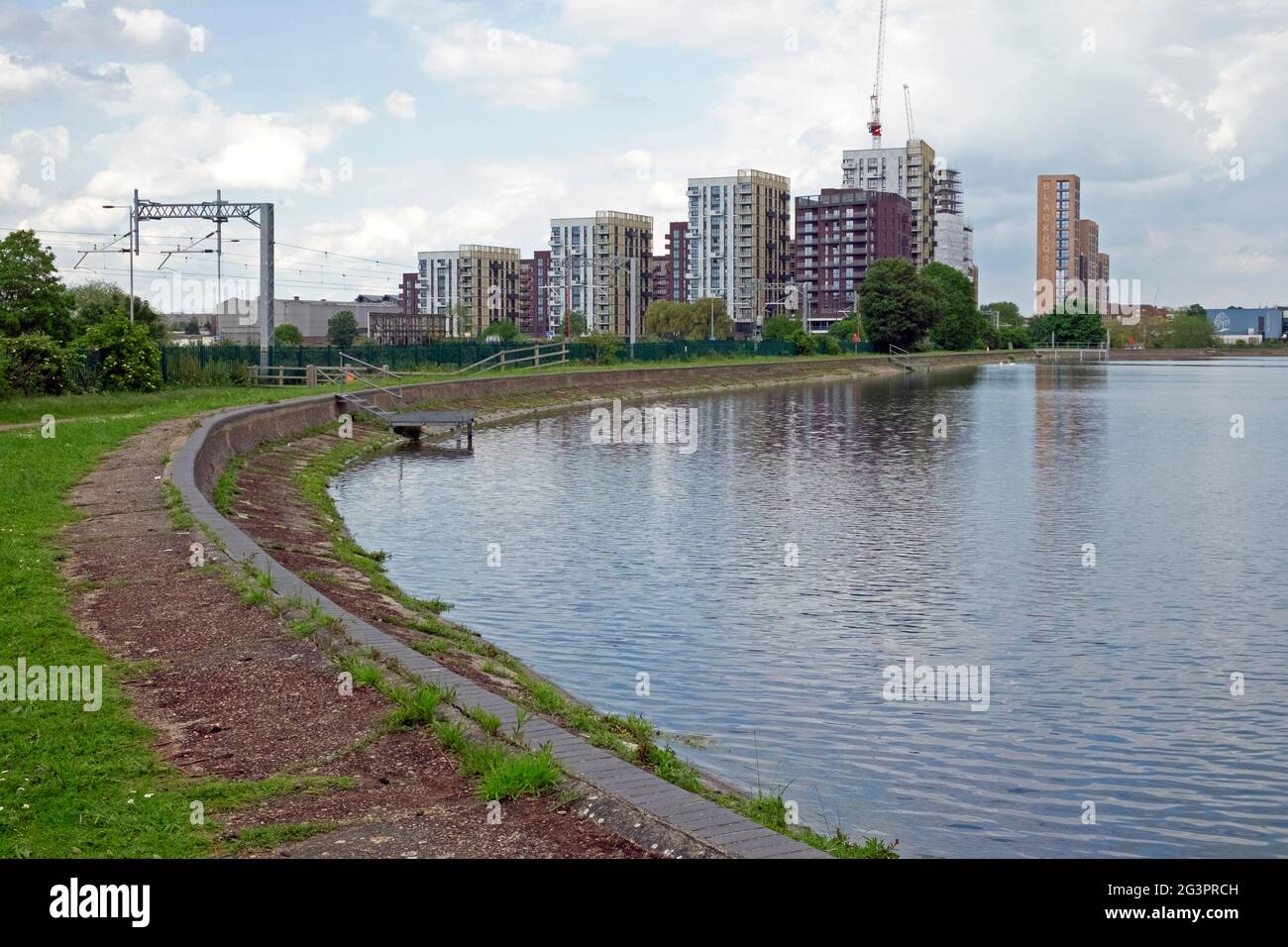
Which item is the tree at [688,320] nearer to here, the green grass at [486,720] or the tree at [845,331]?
the tree at [845,331]

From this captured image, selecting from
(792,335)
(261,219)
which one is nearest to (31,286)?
(261,219)

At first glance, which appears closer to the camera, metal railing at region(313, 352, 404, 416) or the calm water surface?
the calm water surface

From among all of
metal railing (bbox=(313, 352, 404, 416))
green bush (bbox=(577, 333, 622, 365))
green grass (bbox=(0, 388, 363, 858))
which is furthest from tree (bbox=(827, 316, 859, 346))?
green grass (bbox=(0, 388, 363, 858))

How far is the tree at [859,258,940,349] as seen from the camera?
130 meters

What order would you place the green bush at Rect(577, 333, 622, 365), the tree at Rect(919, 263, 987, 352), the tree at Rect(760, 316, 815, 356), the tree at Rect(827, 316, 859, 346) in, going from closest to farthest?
Answer: the green bush at Rect(577, 333, 622, 365), the tree at Rect(760, 316, 815, 356), the tree at Rect(827, 316, 859, 346), the tree at Rect(919, 263, 987, 352)

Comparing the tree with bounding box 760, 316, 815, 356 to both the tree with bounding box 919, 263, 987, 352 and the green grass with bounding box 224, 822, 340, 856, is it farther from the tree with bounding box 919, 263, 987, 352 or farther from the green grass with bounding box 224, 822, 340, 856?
the green grass with bounding box 224, 822, 340, 856

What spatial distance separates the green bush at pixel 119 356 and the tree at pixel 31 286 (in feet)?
69.1

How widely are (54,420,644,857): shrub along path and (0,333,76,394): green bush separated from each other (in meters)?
27.1

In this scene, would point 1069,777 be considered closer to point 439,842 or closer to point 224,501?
point 439,842

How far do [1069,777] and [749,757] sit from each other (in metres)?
2.63

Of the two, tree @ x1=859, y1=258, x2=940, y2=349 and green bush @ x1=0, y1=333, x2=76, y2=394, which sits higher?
tree @ x1=859, y1=258, x2=940, y2=349

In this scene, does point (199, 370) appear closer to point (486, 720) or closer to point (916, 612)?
point (916, 612)

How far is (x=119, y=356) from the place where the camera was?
4547 cm
